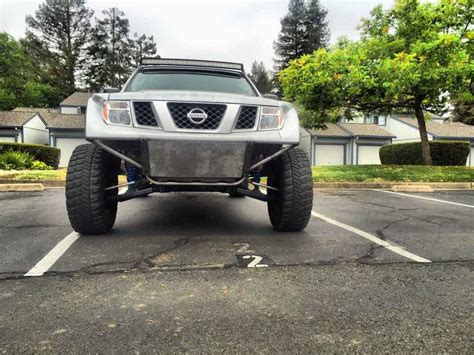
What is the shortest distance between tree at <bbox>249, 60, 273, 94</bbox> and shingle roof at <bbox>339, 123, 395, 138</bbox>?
2397cm

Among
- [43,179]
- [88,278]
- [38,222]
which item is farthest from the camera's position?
[43,179]

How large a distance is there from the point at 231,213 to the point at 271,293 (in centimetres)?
326

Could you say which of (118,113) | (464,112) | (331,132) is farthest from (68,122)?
(464,112)

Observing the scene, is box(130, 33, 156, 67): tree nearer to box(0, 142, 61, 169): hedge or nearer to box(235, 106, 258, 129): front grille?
box(0, 142, 61, 169): hedge

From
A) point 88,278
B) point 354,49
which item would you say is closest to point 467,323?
point 88,278

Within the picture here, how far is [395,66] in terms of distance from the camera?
12.1 metres

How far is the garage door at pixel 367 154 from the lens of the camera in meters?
31.2

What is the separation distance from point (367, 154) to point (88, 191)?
30.3m

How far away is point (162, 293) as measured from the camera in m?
2.44

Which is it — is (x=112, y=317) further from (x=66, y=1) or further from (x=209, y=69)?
(x=66, y=1)

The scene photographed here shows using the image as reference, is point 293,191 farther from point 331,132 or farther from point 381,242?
point 331,132

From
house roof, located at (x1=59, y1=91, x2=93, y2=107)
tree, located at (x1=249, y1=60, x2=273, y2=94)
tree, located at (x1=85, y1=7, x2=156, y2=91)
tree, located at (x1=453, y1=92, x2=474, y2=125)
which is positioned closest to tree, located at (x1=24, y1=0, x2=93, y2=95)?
tree, located at (x1=85, y1=7, x2=156, y2=91)

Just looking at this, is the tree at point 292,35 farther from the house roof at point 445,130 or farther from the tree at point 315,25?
the house roof at point 445,130

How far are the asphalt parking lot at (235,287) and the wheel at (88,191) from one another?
0.61ft
